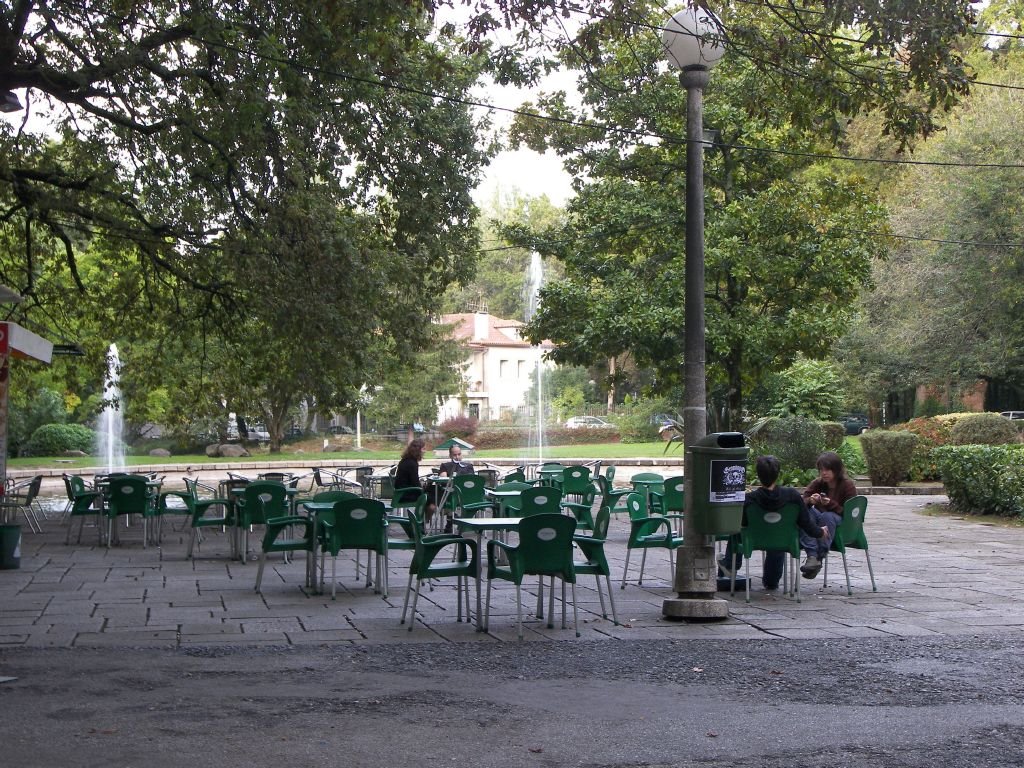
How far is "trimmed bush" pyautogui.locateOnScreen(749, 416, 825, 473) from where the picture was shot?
23.1 metres

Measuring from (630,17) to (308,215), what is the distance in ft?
19.3

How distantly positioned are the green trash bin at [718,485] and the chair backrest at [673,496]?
137 inches

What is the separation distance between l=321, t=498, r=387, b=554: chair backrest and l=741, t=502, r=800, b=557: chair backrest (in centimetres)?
317

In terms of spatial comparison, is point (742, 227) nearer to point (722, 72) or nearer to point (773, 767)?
point (722, 72)

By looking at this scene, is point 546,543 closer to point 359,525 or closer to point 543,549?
point 543,549

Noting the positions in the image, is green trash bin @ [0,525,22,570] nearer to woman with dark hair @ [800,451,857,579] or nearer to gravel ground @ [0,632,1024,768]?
gravel ground @ [0,632,1024,768]

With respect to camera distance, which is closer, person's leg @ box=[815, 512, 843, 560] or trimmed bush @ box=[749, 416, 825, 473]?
person's leg @ box=[815, 512, 843, 560]

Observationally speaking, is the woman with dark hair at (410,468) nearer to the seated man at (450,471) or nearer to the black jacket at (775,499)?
the seated man at (450,471)

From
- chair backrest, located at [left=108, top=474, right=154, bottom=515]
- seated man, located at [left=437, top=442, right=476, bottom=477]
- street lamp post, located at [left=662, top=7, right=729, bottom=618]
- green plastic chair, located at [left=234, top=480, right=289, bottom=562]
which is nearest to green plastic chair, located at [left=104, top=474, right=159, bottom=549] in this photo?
chair backrest, located at [left=108, top=474, right=154, bottom=515]

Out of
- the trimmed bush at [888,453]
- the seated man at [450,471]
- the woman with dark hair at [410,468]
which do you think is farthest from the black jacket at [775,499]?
the trimmed bush at [888,453]

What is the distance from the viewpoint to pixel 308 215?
14.5 m

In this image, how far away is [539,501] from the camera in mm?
11039

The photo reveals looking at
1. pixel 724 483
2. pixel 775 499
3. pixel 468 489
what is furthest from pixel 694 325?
pixel 468 489

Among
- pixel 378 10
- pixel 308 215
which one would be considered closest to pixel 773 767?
pixel 378 10
